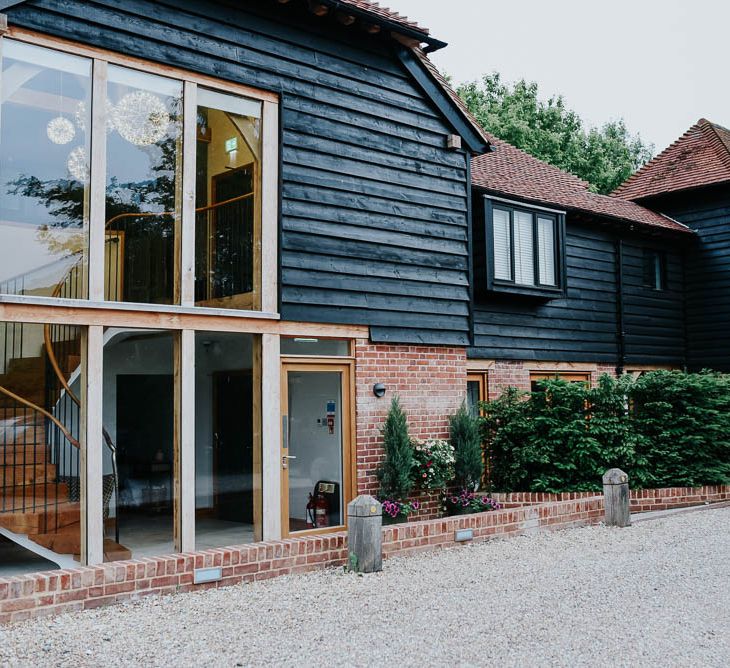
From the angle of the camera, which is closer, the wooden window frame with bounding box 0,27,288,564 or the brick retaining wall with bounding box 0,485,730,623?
the brick retaining wall with bounding box 0,485,730,623

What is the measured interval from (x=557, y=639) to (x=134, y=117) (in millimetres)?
6345

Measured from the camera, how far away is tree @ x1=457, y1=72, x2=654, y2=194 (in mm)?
33094

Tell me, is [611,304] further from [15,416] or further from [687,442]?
[15,416]

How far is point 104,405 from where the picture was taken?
809 cm

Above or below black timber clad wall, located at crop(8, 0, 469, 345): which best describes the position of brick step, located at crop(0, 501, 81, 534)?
below

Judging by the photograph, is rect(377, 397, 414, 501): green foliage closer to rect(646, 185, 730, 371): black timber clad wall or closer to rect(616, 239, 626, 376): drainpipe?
rect(616, 239, 626, 376): drainpipe

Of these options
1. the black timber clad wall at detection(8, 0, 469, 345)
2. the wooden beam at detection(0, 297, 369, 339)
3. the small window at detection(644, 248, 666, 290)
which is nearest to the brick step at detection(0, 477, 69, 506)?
the wooden beam at detection(0, 297, 369, 339)

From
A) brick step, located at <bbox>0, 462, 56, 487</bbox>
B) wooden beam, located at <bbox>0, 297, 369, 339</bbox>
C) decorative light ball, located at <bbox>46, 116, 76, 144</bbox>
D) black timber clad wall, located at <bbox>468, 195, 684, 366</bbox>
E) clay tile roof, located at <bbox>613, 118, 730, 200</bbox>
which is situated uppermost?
clay tile roof, located at <bbox>613, 118, 730, 200</bbox>

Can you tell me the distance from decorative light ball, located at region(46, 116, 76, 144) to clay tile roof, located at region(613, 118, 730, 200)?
14921mm

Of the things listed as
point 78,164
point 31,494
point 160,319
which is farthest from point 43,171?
point 31,494

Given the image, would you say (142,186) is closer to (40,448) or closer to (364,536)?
(40,448)

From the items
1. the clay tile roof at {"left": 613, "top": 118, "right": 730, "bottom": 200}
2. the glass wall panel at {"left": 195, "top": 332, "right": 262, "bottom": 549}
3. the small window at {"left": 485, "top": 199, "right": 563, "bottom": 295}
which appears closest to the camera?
the glass wall panel at {"left": 195, "top": 332, "right": 262, "bottom": 549}

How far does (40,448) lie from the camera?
7.77m

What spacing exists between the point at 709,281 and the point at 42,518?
1549 centimetres
